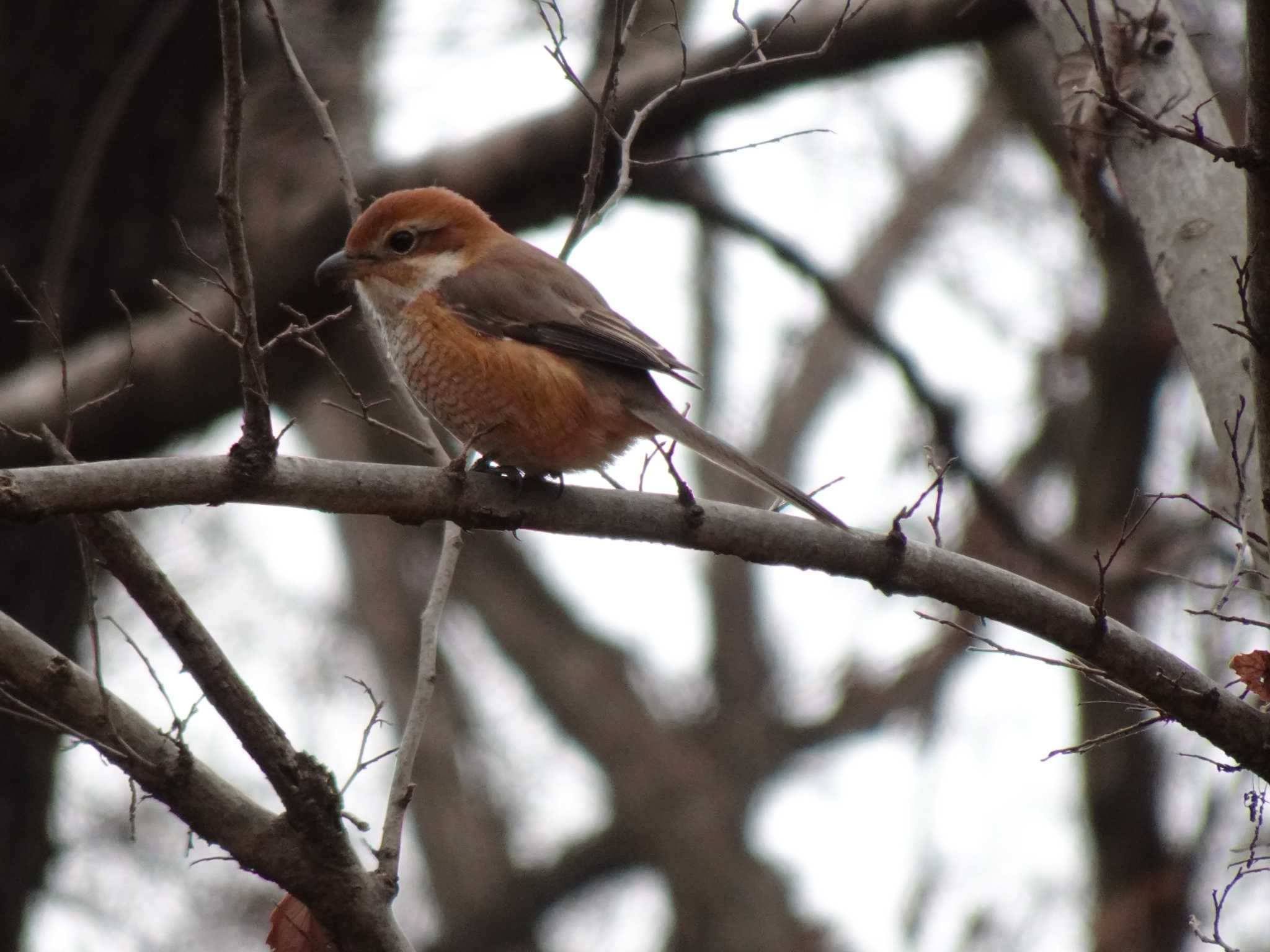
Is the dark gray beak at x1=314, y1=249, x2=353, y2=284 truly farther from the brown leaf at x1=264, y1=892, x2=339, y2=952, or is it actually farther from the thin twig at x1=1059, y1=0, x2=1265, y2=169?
the thin twig at x1=1059, y1=0, x2=1265, y2=169

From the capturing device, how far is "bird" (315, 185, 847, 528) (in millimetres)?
3895

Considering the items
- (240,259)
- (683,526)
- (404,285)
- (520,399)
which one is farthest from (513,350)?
(240,259)

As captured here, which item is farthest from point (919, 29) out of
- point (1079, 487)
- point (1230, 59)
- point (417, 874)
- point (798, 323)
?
point (417, 874)

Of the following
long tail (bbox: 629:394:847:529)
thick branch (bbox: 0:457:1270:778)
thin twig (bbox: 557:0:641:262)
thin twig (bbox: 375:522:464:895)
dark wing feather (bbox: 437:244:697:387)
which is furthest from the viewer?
dark wing feather (bbox: 437:244:697:387)

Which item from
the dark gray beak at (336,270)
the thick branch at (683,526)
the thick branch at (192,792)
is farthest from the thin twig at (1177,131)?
the dark gray beak at (336,270)

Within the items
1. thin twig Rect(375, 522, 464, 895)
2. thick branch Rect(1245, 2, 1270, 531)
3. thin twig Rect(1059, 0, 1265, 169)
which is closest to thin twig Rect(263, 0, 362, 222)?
thin twig Rect(375, 522, 464, 895)

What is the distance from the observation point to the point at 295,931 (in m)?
3.01

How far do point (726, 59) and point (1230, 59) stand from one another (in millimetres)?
3471

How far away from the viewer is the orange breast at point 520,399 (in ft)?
12.7

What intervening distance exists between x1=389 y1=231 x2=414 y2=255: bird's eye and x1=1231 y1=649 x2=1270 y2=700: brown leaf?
2875 mm

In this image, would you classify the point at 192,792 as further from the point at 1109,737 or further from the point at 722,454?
the point at 1109,737

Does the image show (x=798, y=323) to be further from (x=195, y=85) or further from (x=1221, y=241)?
(x=1221, y=241)

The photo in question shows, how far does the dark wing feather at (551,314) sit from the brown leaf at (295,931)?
172 centimetres

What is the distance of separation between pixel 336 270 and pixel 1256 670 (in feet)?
10.00
